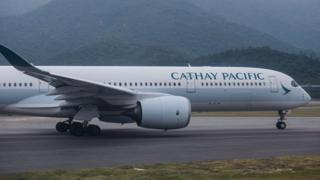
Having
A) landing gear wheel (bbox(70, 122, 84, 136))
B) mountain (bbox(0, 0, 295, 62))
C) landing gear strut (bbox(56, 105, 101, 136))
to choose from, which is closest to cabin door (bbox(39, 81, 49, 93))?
landing gear strut (bbox(56, 105, 101, 136))

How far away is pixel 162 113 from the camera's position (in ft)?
64.7

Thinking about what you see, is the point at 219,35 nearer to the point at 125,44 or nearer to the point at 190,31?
the point at 190,31

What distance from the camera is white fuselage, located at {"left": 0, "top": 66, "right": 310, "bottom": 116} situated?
72.9 feet

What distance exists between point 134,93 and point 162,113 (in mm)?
1406

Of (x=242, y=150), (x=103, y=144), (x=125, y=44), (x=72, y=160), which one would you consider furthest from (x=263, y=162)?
(x=125, y=44)

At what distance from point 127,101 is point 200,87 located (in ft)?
14.3

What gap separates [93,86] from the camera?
19688 mm

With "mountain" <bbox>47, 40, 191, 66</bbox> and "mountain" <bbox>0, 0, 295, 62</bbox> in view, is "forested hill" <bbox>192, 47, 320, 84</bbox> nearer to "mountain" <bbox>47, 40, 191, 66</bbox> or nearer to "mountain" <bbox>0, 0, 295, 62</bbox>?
"mountain" <bbox>47, 40, 191, 66</bbox>

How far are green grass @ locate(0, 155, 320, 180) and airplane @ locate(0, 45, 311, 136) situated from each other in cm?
722

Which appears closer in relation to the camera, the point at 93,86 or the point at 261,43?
the point at 93,86

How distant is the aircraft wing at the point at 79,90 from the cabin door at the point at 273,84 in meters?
7.41

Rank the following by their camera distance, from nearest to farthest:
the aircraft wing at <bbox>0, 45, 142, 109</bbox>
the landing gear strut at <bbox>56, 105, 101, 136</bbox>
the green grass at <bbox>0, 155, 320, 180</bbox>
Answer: the green grass at <bbox>0, 155, 320, 180</bbox> < the aircraft wing at <bbox>0, 45, 142, 109</bbox> < the landing gear strut at <bbox>56, 105, 101, 136</bbox>

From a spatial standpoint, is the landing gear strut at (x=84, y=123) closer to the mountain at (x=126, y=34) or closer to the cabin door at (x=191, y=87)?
the cabin door at (x=191, y=87)

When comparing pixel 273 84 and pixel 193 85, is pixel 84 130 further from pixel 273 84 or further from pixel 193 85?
pixel 273 84
